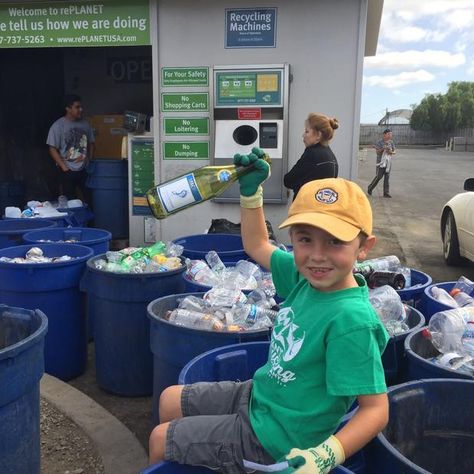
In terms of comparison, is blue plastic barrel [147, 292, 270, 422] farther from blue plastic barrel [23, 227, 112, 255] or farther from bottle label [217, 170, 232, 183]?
blue plastic barrel [23, 227, 112, 255]

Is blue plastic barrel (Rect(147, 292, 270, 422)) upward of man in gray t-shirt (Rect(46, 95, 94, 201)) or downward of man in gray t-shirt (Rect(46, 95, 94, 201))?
downward

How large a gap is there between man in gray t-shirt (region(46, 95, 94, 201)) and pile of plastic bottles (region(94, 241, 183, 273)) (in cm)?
409

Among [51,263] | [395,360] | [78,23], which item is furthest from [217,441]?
[78,23]

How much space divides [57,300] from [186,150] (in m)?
3.16

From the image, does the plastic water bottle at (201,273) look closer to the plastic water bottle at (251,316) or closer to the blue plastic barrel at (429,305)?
the plastic water bottle at (251,316)

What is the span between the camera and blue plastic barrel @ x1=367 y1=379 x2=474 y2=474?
2.06m

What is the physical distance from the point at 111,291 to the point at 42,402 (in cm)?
80

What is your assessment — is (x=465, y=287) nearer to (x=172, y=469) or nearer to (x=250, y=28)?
(x=172, y=469)

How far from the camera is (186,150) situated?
21.7ft

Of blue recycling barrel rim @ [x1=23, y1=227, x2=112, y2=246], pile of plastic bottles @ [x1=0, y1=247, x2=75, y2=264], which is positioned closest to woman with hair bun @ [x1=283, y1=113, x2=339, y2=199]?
blue recycling barrel rim @ [x1=23, y1=227, x2=112, y2=246]

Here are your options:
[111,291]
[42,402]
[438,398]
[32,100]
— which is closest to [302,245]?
[438,398]

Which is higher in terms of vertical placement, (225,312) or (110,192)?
(110,192)

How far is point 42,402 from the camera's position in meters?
3.46

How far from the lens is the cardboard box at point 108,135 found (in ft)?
30.0
